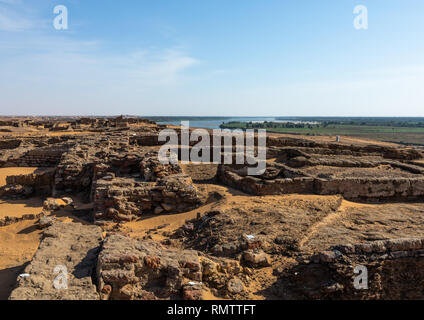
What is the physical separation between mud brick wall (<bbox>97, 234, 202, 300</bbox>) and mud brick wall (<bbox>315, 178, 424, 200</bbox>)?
5776 mm

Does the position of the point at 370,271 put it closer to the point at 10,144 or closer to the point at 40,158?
the point at 40,158

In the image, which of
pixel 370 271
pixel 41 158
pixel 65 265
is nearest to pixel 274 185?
pixel 370 271

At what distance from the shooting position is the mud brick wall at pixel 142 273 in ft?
12.0

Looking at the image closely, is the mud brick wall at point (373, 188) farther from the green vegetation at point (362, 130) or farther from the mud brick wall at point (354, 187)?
the green vegetation at point (362, 130)

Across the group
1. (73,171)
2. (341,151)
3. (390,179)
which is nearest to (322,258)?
(390,179)

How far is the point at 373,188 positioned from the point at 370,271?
5.15 m

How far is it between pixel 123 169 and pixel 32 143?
34.0 feet

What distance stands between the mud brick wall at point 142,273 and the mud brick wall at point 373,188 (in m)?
5.78

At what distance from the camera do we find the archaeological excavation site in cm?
390

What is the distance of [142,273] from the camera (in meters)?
3.92

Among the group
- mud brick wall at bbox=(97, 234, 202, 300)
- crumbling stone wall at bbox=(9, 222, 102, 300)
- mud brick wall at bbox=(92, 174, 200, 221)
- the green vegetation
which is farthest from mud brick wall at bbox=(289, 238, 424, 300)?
the green vegetation

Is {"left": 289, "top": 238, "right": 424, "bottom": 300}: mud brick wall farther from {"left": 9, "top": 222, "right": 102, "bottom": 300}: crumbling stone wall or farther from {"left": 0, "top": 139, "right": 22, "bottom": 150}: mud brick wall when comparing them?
{"left": 0, "top": 139, "right": 22, "bottom": 150}: mud brick wall

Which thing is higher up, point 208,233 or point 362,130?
point 362,130

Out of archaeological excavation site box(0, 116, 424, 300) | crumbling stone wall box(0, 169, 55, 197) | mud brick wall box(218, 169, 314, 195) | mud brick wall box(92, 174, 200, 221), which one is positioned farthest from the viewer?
crumbling stone wall box(0, 169, 55, 197)
